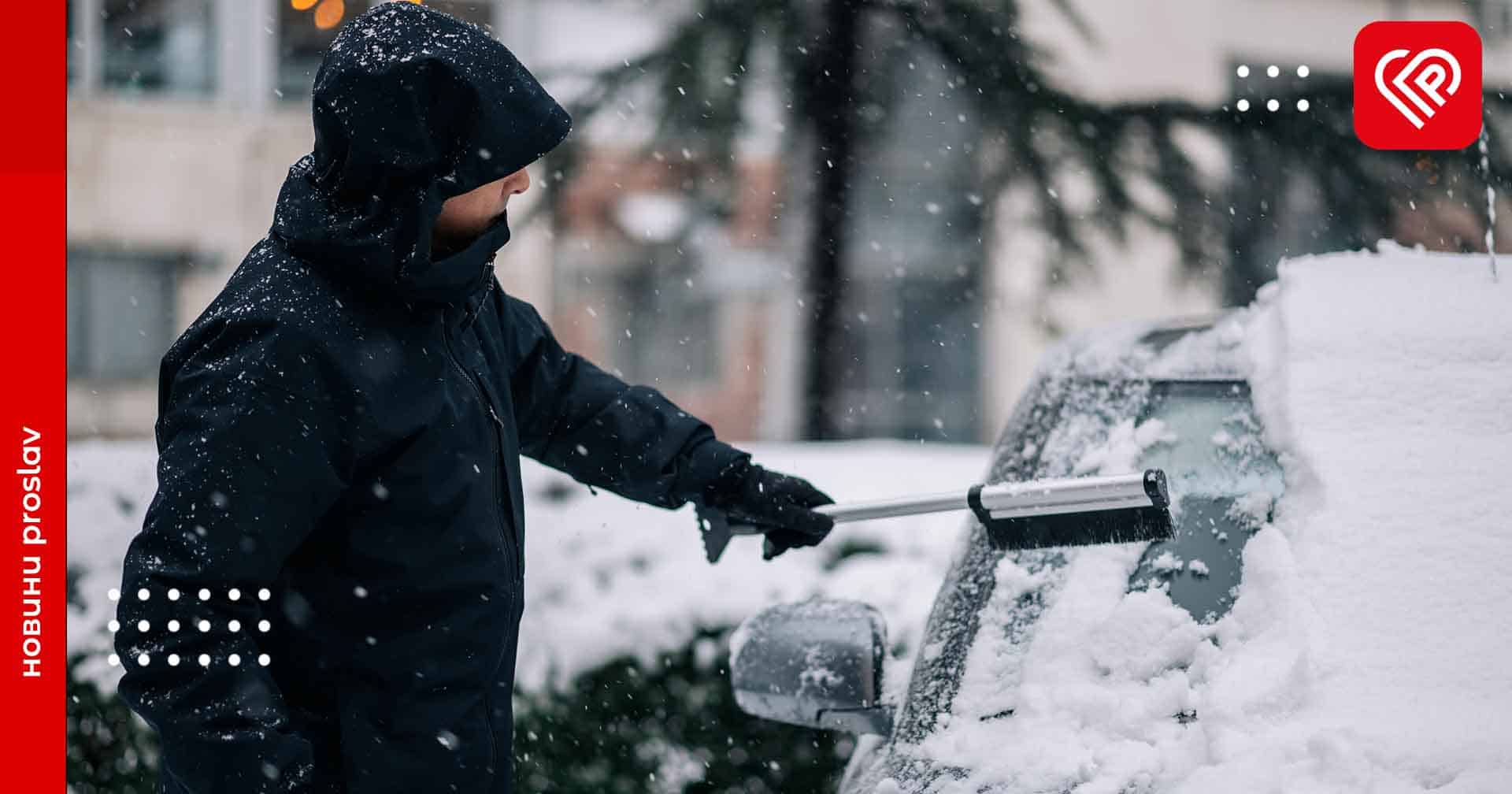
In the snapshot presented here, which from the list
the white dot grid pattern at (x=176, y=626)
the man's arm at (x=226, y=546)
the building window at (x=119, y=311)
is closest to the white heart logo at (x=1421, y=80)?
the man's arm at (x=226, y=546)

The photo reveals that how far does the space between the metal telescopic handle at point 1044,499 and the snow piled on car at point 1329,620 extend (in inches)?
3.5

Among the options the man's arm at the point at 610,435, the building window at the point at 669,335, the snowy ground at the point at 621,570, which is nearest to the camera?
the man's arm at the point at 610,435

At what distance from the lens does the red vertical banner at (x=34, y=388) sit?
3.43 meters

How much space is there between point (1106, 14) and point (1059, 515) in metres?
14.7

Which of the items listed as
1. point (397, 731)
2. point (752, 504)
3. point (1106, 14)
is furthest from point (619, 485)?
point (1106, 14)

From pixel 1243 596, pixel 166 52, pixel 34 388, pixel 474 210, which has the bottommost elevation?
pixel 166 52

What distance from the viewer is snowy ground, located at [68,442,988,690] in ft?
14.2

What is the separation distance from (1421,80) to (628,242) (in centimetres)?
1201

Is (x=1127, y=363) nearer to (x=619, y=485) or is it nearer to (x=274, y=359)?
(x=619, y=485)

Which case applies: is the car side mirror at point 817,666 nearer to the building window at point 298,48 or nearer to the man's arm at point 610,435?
the man's arm at point 610,435

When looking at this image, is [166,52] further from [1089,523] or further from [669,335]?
[1089,523]

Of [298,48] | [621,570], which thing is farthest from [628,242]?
[621,570]

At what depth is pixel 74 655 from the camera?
4375mm

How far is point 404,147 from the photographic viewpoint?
2029 millimetres
